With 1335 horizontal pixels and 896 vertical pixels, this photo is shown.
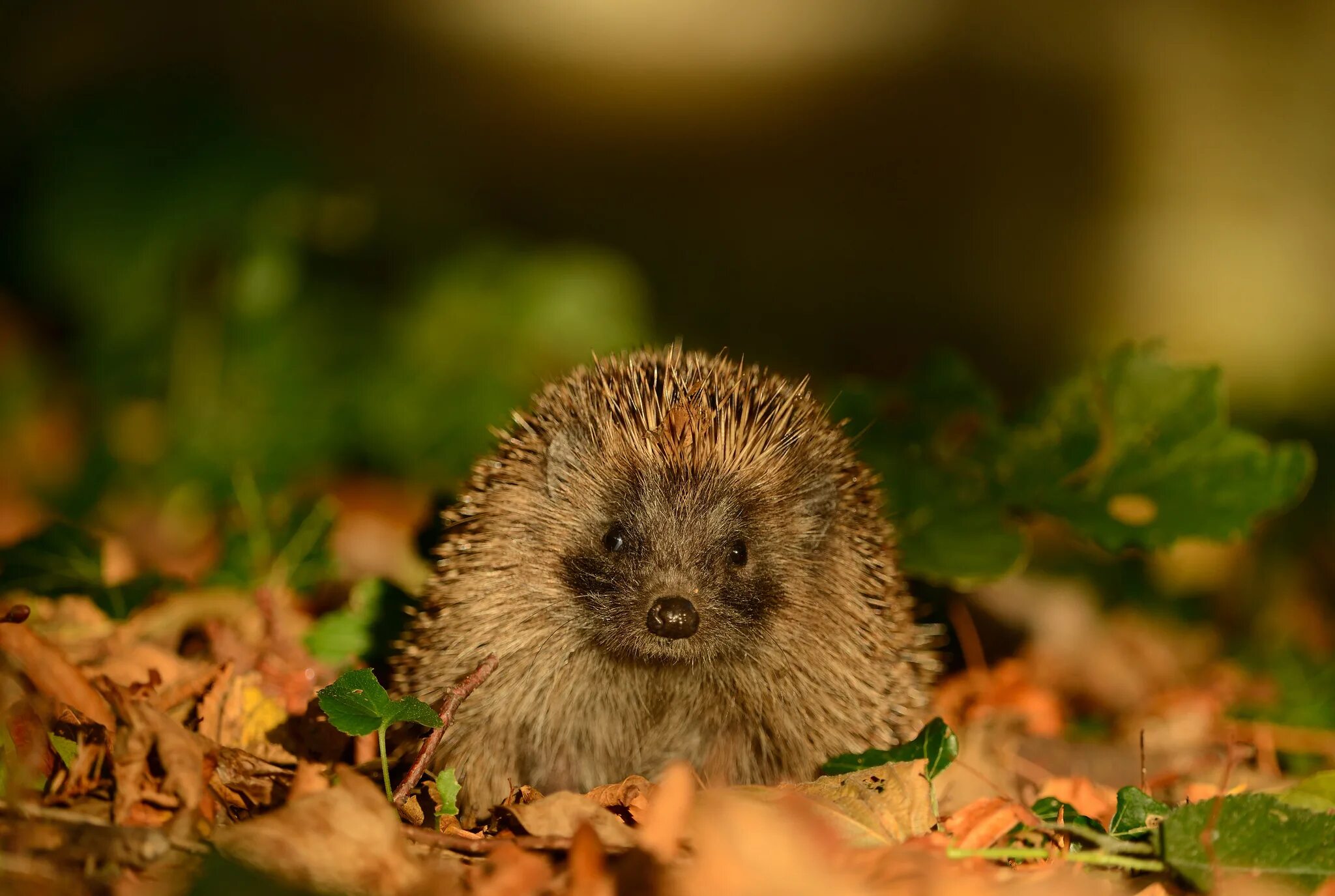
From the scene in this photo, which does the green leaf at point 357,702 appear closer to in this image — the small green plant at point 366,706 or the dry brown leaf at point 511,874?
the small green plant at point 366,706

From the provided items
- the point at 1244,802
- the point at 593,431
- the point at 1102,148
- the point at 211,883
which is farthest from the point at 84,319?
the point at 1102,148

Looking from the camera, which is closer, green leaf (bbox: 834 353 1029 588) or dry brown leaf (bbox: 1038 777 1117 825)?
dry brown leaf (bbox: 1038 777 1117 825)

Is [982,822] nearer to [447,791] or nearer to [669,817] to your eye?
[669,817]

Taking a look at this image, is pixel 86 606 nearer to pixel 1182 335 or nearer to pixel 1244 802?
pixel 1244 802

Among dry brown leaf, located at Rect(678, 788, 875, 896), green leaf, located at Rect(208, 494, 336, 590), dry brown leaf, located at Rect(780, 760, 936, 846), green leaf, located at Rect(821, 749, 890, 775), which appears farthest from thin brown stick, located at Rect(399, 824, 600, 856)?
green leaf, located at Rect(208, 494, 336, 590)

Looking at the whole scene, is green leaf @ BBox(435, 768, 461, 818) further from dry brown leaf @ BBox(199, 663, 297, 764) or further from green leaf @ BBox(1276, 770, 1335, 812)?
green leaf @ BBox(1276, 770, 1335, 812)
